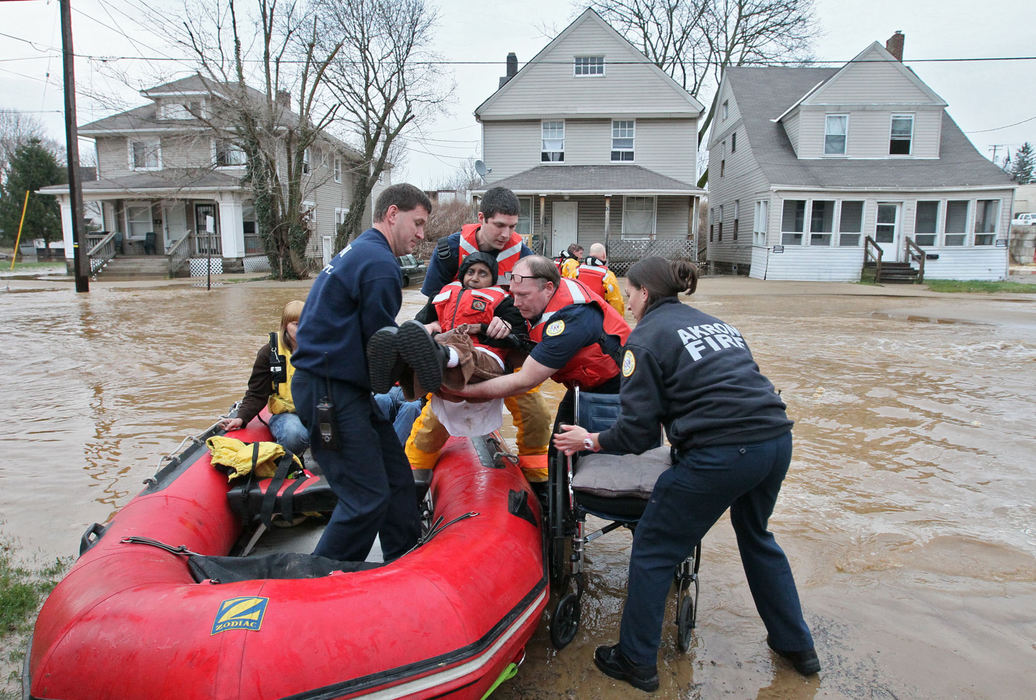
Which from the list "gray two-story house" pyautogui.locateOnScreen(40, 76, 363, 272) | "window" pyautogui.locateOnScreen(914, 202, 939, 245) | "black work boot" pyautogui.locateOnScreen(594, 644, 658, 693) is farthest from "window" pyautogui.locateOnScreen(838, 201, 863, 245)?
"black work boot" pyautogui.locateOnScreen(594, 644, 658, 693)

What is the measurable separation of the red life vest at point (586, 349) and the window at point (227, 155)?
76.9 feet

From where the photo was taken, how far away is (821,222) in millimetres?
24766

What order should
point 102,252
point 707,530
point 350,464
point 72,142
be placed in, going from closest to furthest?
point 707,530, point 350,464, point 72,142, point 102,252

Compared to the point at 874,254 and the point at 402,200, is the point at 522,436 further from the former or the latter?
the point at 874,254

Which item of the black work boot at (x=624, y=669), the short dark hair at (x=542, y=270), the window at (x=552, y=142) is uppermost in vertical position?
the window at (x=552, y=142)

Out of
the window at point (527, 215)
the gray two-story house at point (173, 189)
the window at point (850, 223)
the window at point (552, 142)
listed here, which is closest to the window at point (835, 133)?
the window at point (850, 223)

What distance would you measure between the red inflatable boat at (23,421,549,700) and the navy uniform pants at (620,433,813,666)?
47 centimetres

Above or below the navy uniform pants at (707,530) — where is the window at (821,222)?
above

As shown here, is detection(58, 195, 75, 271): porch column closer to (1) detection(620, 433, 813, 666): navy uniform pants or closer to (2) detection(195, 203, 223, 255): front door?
(2) detection(195, 203, 223, 255): front door

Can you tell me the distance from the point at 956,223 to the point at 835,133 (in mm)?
5324

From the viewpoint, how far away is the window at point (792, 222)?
2419cm

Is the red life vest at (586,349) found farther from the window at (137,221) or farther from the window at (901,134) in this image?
the window at (137,221)

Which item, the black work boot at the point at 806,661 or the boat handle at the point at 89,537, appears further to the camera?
the boat handle at the point at 89,537

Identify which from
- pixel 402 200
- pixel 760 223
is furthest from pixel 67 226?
pixel 402 200
